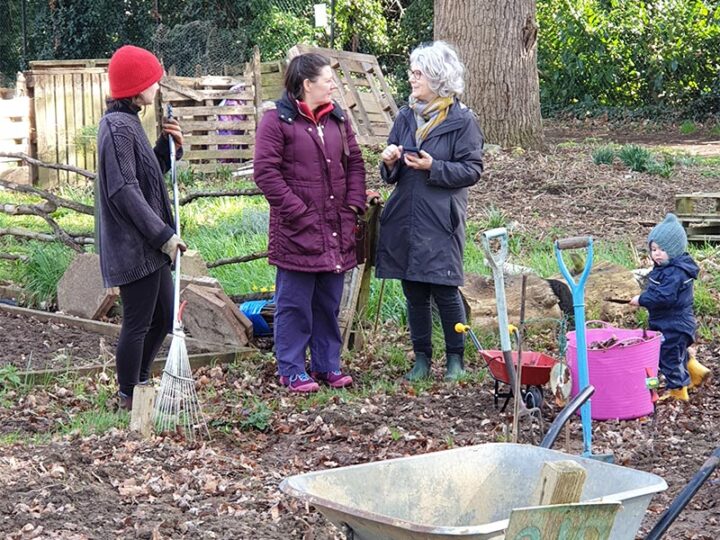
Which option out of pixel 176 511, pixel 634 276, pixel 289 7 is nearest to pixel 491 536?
pixel 176 511

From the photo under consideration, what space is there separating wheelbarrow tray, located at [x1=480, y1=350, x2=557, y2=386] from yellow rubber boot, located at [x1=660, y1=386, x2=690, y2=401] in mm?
714

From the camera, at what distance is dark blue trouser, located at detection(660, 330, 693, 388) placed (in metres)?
5.93

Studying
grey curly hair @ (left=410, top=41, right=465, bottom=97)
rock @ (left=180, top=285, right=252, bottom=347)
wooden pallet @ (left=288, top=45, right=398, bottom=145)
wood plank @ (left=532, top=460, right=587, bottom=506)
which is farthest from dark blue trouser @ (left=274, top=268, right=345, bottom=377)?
wooden pallet @ (left=288, top=45, right=398, bottom=145)

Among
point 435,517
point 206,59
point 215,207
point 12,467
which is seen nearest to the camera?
point 435,517

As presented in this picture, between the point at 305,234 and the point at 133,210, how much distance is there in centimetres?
116

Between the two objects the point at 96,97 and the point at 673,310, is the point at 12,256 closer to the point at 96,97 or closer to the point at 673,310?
the point at 673,310

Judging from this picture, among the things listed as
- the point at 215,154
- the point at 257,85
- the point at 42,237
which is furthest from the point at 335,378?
the point at 257,85

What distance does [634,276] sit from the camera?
761 cm

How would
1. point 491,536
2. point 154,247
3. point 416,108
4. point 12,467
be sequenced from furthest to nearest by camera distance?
point 416,108
point 154,247
point 12,467
point 491,536

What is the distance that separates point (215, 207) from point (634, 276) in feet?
18.9

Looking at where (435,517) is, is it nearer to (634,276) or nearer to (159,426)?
(159,426)

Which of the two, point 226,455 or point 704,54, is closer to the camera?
point 226,455

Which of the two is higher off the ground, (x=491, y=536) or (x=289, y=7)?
(x=289, y=7)

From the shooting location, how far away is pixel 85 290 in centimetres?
810
